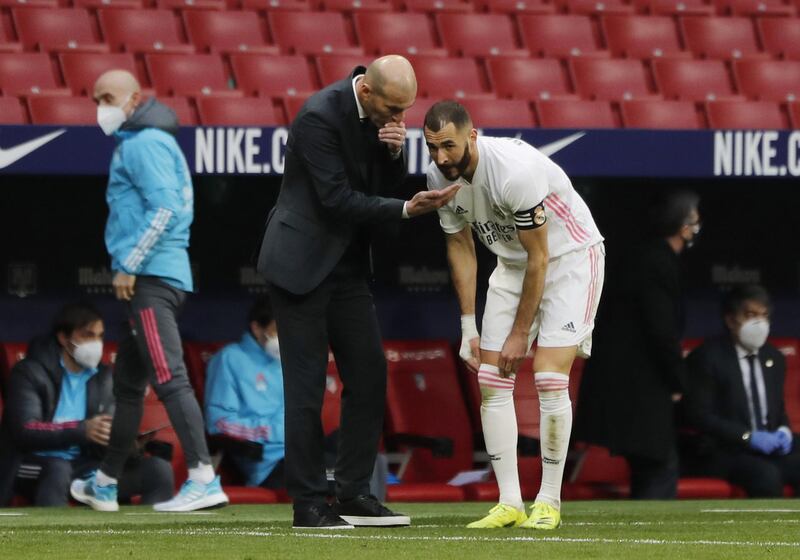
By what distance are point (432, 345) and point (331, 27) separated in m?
2.19

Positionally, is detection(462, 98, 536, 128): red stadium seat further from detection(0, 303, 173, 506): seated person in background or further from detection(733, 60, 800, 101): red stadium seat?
detection(0, 303, 173, 506): seated person in background

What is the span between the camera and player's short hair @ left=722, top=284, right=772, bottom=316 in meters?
8.79

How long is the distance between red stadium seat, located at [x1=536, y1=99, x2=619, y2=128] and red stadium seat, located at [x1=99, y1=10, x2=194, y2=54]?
1.99 meters

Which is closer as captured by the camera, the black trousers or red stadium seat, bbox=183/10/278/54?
the black trousers

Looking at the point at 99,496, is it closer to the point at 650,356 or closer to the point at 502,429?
the point at 502,429

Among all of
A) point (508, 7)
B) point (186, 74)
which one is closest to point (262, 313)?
point (186, 74)

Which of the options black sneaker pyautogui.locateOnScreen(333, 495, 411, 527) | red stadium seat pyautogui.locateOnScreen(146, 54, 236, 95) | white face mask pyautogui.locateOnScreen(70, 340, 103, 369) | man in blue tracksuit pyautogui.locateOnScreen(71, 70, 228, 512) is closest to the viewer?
black sneaker pyautogui.locateOnScreen(333, 495, 411, 527)

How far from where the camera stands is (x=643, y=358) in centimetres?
841

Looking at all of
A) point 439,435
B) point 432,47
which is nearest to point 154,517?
point 439,435

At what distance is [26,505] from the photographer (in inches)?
310

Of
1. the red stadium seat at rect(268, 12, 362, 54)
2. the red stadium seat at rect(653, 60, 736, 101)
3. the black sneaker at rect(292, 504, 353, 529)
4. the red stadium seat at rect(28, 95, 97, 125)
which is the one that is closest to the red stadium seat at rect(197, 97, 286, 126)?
the red stadium seat at rect(28, 95, 97, 125)

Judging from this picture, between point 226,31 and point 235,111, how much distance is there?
138 centimetres

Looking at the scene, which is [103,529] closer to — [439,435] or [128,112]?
[128,112]

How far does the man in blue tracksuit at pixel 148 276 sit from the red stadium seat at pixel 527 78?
3474 millimetres
